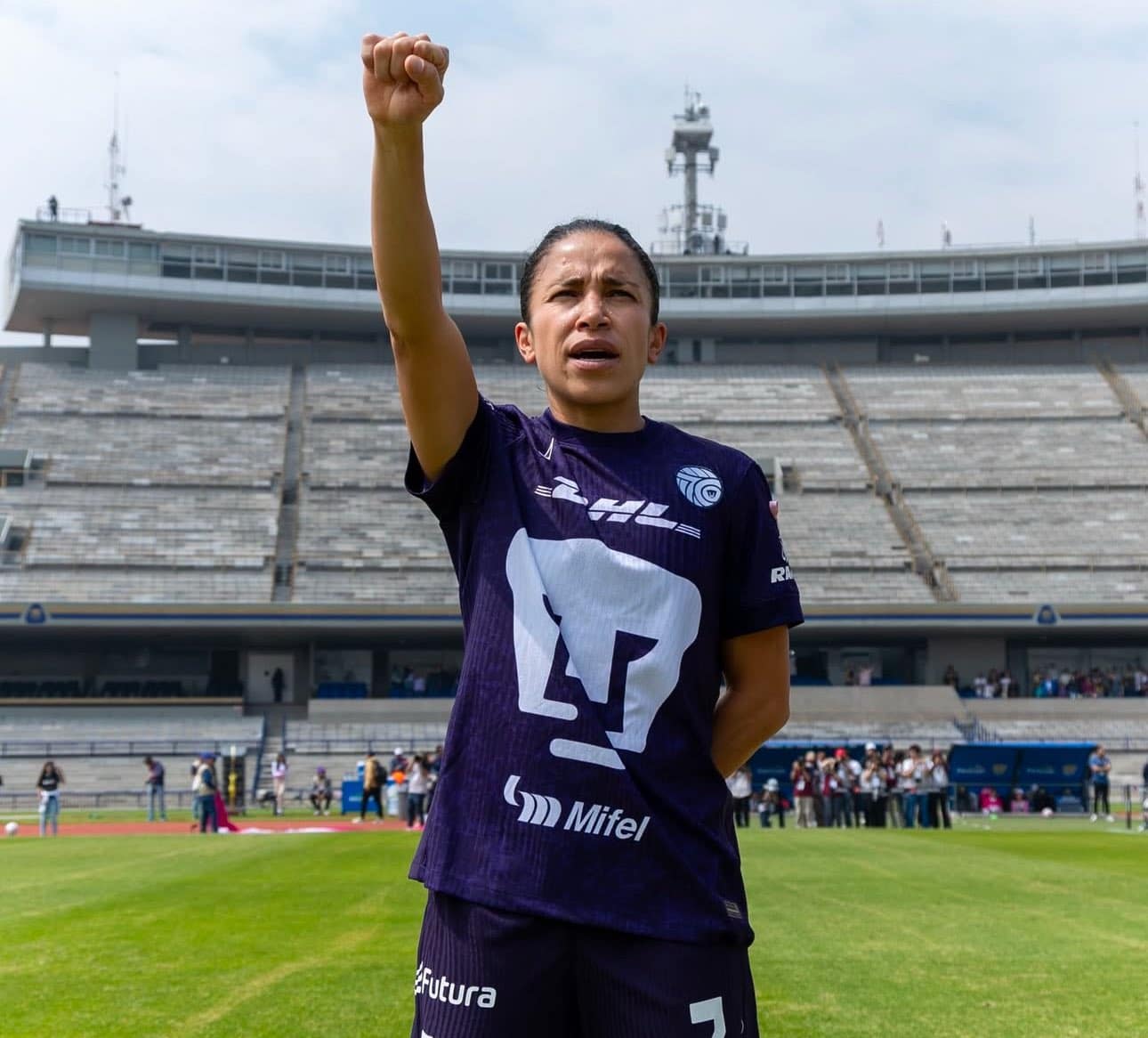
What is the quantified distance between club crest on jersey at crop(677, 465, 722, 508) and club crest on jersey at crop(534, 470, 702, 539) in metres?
0.07

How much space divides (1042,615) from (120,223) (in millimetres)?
45139

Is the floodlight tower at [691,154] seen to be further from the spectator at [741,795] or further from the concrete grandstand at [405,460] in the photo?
the spectator at [741,795]

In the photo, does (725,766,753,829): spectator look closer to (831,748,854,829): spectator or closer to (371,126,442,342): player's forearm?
(831,748,854,829): spectator

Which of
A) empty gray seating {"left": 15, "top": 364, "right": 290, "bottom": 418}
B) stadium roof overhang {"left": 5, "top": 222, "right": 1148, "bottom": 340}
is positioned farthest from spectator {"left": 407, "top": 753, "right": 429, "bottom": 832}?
stadium roof overhang {"left": 5, "top": 222, "right": 1148, "bottom": 340}

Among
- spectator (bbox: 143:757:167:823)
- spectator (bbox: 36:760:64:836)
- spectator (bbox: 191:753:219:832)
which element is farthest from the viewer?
spectator (bbox: 143:757:167:823)

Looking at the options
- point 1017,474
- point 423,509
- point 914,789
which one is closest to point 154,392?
point 423,509

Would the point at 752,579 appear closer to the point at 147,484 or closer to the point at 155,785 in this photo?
the point at 155,785

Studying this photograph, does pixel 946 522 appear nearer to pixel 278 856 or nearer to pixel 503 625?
pixel 278 856

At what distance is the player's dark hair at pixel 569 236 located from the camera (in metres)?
3.27

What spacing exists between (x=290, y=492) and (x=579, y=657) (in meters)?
60.1

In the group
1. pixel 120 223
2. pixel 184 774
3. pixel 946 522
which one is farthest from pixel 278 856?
pixel 120 223

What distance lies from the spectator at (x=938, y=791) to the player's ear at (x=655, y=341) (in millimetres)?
28207

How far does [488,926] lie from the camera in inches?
110

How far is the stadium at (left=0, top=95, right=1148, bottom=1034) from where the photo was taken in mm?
52125
